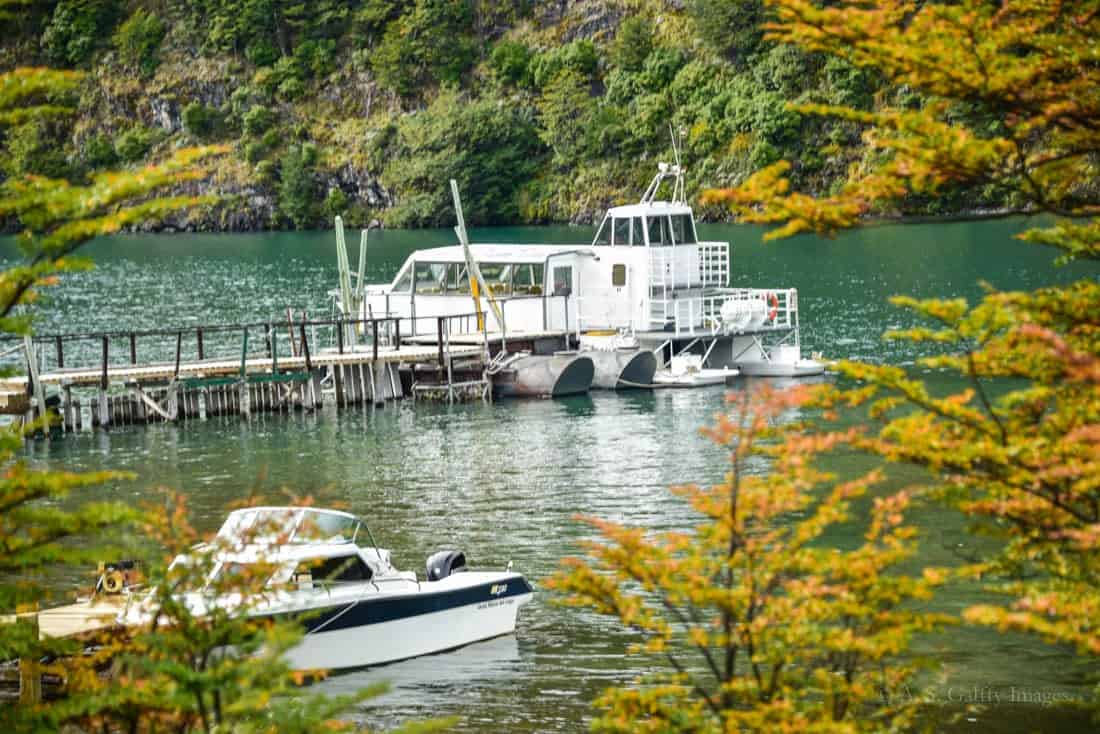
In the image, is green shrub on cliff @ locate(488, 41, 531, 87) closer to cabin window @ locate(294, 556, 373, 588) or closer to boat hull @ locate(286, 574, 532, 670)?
boat hull @ locate(286, 574, 532, 670)

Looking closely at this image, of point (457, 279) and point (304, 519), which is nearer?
point (304, 519)

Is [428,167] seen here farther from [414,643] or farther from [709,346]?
[414,643]

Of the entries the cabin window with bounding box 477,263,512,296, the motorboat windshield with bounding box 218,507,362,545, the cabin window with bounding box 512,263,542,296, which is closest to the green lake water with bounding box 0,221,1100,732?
the motorboat windshield with bounding box 218,507,362,545

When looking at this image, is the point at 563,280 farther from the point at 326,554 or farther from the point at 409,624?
the point at 326,554

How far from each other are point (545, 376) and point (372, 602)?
83.1ft

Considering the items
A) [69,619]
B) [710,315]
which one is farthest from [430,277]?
[69,619]

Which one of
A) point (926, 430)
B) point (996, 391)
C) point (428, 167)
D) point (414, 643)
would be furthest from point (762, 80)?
point (926, 430)

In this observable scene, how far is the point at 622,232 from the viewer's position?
50.0 metres

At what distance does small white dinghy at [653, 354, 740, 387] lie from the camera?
4697cm

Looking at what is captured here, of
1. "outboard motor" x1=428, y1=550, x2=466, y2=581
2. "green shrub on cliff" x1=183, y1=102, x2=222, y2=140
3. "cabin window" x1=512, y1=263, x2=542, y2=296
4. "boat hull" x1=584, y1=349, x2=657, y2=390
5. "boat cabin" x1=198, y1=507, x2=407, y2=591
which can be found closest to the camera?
"boat cabin" x1=198, y1=507, x2=407, y2=591

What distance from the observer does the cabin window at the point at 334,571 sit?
65.2 feet

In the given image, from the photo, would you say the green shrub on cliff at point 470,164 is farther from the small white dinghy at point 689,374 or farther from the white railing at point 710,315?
the small white dinghy at point 689,374

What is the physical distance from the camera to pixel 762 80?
122m

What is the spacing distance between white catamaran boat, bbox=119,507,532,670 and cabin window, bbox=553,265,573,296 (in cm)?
2703
